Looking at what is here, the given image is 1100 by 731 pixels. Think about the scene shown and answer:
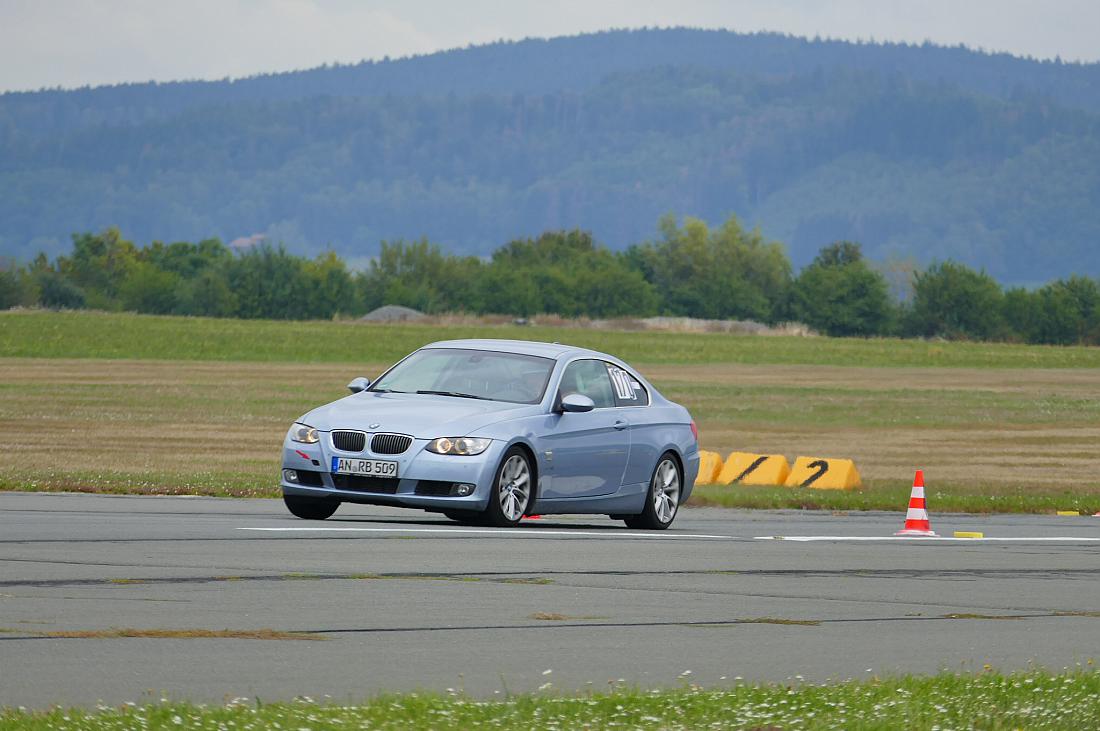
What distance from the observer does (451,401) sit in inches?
679

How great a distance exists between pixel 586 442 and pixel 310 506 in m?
2.52

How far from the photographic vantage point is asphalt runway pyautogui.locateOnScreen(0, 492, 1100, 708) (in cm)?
849

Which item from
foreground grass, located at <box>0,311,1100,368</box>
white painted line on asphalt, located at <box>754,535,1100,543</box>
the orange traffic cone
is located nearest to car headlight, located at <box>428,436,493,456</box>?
white painted line on asphalt, located at <box>754,535,1100,543</box>

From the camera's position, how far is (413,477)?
1630 cm

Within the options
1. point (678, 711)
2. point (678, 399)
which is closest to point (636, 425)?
point (678, 711)

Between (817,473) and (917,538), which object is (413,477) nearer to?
A: (917,538)

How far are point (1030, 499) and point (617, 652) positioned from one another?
18136 mm

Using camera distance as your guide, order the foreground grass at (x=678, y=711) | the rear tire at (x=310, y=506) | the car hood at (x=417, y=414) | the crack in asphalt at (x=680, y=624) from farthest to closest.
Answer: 1. the rear tire at (x=310, y=506)
2. the car hood at (x=417, y=414)
3. the crack in asphalt at (x=680, y=624)
4. the foreground grass at (x=678, y=711)

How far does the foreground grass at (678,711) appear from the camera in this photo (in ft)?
22.6

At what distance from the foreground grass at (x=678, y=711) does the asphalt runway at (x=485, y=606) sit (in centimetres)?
49

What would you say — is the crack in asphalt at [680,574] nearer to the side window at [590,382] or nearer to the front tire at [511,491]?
the front tire at [511,491]

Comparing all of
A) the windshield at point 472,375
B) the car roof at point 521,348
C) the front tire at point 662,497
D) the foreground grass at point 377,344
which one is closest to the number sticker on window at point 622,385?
the car roof at point 521,348

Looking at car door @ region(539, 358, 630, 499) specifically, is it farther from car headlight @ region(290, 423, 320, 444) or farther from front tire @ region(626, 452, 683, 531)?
car headlight @ region(290, 423, 320, 444)

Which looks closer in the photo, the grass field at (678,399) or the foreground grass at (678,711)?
the foreground grass at (678,711)
